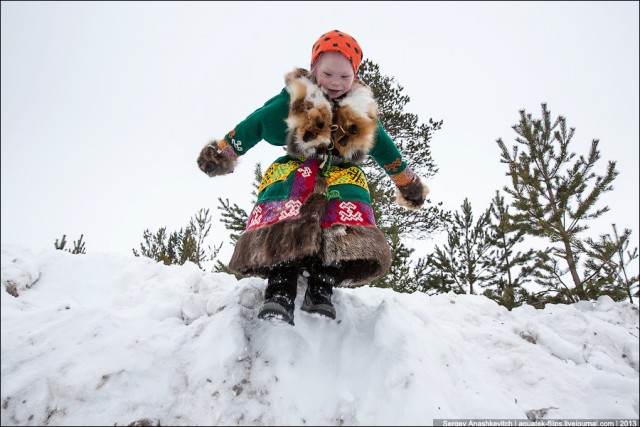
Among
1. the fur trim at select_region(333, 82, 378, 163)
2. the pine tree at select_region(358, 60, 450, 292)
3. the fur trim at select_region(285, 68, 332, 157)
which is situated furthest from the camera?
the pine tree at select_region(358, 60, 450, 292)

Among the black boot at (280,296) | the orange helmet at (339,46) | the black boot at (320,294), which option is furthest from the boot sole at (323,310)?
the orange helmet at (339,46)

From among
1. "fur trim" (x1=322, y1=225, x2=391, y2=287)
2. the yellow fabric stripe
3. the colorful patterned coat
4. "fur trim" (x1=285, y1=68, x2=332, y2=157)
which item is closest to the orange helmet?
the colorful patterned coat

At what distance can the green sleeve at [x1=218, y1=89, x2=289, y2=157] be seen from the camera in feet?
7.60

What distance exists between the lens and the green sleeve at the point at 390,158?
2520 millimetres

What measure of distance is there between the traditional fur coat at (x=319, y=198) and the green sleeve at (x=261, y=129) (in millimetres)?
155

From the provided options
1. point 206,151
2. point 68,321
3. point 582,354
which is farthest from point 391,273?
point 68,321

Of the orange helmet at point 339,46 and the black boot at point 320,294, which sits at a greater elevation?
the orange helmet at point 339,46

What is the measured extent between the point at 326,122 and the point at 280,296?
3.57 ft

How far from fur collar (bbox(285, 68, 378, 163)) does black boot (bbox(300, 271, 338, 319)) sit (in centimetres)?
77

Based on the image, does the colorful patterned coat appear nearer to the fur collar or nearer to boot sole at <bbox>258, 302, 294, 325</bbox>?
the fur collar

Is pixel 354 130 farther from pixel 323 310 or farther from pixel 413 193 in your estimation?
pixel 323 310

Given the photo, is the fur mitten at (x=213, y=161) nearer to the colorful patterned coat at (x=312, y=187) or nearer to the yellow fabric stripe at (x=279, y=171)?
the colorful patterned coat at (x=312, y=187)

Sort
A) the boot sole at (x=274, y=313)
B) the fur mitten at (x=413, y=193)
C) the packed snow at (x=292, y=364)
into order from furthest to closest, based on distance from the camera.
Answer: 1. the fur mitten at (x=413, y=193)
2. the boot sole at (x=274, y=313)
3. the packed snow at (x=292, y=364)

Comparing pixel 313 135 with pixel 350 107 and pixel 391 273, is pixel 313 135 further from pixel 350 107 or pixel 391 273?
pixel 391 273
